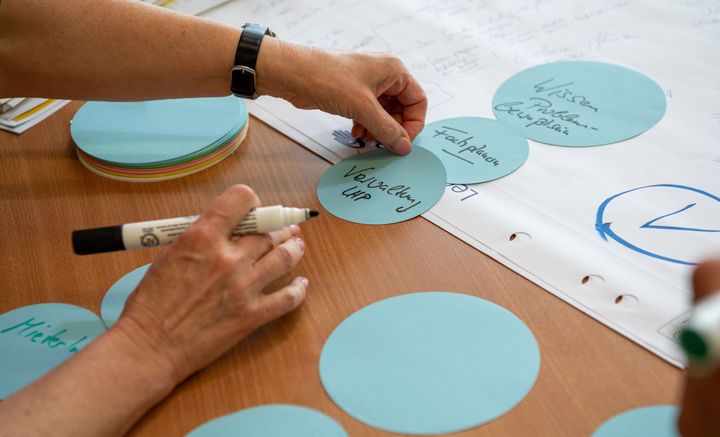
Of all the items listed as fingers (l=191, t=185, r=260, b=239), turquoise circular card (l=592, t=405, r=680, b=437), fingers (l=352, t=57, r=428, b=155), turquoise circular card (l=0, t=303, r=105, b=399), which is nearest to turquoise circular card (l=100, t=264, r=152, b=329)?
turquoise circular card (l=0, t=303, r=105, b=399)

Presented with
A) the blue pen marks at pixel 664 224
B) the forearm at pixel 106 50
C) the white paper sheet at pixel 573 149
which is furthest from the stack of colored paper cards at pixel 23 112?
the blue pen marks at pixel 664 224

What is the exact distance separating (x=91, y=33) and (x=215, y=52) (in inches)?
6.5

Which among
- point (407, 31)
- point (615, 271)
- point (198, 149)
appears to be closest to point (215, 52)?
point (198, 149)

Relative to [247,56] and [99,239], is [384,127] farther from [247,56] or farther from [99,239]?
[99,239]

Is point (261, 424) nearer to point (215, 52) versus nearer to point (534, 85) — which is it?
point (215, 52)

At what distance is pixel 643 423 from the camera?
0.60 m

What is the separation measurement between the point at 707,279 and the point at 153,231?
1.73 ft

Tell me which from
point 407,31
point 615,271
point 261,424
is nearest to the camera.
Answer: point 261,424

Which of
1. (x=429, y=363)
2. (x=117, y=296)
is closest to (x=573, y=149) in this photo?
(x=429, y=363)

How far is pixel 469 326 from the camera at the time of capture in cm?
70

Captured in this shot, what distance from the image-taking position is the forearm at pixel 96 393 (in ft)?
1.98

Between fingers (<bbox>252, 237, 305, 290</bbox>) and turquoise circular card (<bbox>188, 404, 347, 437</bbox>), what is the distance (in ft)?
0.43

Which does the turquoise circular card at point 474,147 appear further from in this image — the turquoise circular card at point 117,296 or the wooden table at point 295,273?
the turquoise circular card at point 117,296

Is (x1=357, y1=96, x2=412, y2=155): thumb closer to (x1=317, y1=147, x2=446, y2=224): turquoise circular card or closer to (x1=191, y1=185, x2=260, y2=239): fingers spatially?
(x1=317, y1=147, x2=446, y2=224): turquoise circular card
